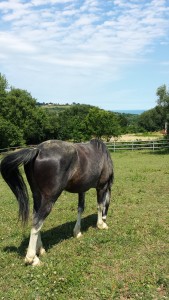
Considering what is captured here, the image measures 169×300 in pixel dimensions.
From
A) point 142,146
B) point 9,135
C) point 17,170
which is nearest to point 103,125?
point 9,135

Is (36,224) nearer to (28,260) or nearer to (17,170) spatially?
(28,260)

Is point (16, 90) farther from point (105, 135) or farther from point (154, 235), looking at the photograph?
point (154, 235)

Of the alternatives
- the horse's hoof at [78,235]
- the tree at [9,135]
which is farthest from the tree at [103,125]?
the horse's hoof at [78,235]

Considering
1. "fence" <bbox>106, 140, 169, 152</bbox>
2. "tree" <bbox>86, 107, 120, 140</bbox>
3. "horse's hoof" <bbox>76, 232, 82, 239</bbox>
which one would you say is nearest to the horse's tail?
"horse's hoof" <bbox>76, 232, 82, 239</bbox>

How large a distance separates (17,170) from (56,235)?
6.99 feet

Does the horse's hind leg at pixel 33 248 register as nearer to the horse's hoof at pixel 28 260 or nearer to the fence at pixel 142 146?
the horse's hoof at pixel 28 260

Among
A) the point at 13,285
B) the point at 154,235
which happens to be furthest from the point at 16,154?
the point at 154,235

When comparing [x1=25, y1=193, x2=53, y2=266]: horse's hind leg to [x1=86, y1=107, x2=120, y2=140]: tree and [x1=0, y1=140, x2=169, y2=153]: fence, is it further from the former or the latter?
[x1=86, y1=107, x2=120, y2=140]: tree

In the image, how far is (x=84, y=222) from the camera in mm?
7629

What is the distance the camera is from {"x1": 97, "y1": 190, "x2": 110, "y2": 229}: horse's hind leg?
6996mm

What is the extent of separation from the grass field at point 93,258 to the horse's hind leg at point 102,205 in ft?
0.78

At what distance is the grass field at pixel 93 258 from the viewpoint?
4.37 m

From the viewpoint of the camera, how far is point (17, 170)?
534 centimetres

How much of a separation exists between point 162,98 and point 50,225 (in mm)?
25146
